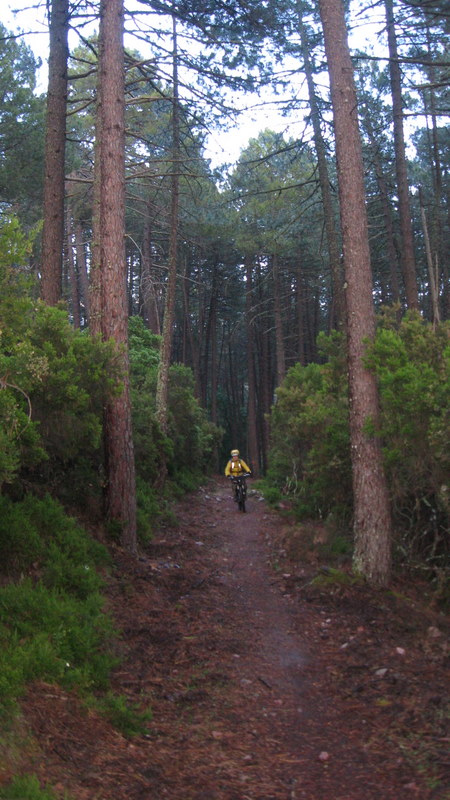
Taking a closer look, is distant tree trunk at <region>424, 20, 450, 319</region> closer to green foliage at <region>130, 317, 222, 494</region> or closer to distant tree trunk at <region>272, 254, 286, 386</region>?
distant tree trunk at <region>272, 254, 286, 386</region>

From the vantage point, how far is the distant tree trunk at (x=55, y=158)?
11133 millimetres

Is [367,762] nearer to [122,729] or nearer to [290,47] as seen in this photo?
[122,729]

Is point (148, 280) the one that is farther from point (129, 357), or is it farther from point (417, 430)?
point (417, 430)

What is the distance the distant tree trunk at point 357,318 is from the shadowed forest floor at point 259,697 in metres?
0.70

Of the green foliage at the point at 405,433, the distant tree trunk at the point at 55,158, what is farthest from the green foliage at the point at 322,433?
the distant tree trunk at the point at 55,158

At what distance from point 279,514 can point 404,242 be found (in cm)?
735

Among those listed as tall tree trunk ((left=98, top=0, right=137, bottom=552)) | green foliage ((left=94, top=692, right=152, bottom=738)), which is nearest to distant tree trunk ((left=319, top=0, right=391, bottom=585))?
tall tree trunk ((left=98, top=0, right=137, bottom=552))

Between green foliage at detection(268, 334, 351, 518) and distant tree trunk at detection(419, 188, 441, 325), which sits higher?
distant tree trunk at detection(419, 188, 441, 325)

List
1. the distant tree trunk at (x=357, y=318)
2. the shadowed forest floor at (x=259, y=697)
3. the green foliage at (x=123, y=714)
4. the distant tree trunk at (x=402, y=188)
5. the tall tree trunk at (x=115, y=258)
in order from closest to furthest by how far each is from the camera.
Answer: the shadowed forest floor at (x=259, y=697)
the green foliage at (x=123, y=714)
the distant tree trunk at (x=357, y=318)
the tall tree trunk at (x=115, y=258)
the distant tree trunk at (x=402, y=188)

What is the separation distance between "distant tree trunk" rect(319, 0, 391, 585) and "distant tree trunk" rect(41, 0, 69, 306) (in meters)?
4.68

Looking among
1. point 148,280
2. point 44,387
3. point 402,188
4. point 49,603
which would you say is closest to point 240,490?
point 148,280

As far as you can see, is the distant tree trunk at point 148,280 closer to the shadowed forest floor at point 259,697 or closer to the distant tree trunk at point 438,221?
the distant tree trunk at point 438,221

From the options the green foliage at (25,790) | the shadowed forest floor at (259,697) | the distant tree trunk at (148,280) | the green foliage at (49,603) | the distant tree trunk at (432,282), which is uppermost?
the distant tree trunk at (148,280)

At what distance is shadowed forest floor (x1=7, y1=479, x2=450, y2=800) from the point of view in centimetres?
441
